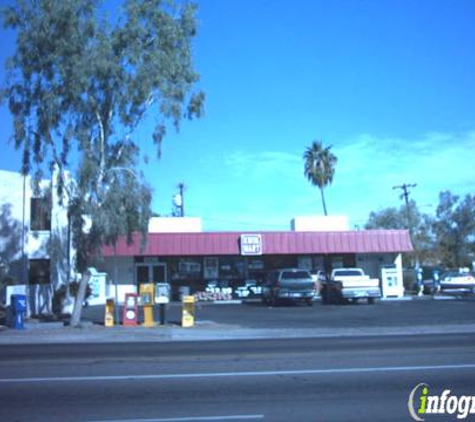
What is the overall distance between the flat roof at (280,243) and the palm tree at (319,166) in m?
18.7

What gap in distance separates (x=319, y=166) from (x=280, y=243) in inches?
843

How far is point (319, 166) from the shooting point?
5850cm

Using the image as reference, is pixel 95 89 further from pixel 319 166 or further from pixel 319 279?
pixel 319 166

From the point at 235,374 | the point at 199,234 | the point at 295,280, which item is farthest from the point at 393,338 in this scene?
the point at 199,234

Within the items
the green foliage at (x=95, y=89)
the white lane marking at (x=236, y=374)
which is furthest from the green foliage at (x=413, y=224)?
the white lane marking at (x=236, y=374)

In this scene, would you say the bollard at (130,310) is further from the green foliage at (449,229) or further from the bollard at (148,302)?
the green foliage at (449,229)

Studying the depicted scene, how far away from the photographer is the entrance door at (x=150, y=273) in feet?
128

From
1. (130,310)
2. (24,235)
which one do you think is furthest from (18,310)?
(24,235)

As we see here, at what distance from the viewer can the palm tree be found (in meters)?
→ 58.3

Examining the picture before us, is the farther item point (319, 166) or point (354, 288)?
point (319, 166)

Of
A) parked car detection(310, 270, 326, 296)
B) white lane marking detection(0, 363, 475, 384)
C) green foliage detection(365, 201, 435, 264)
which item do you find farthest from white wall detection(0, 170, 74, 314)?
green foliage detection(365, 201, 435, 264)

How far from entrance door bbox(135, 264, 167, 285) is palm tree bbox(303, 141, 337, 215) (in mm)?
23033

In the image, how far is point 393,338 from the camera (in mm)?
17594

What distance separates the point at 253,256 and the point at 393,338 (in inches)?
883
